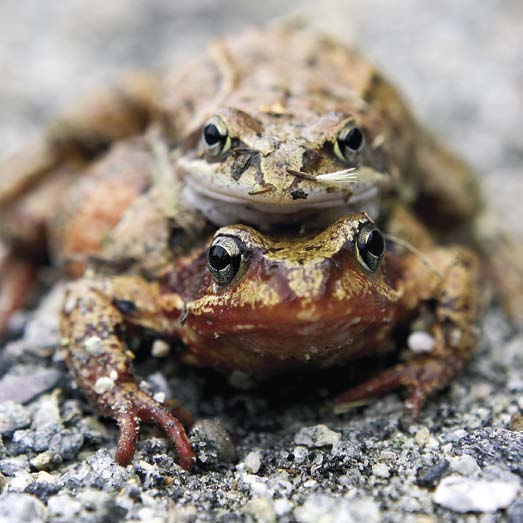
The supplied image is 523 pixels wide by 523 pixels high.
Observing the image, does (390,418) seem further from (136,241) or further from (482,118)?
(482,118)

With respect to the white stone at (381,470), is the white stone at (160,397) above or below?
below

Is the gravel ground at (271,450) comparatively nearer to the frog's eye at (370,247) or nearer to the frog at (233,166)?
the frog at (233,166)

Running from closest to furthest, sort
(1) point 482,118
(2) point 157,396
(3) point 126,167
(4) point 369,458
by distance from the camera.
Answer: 1. (4) point 369,458
2. (2) point 157,396
3. (3) point 126,167
4. (1) point 482,118

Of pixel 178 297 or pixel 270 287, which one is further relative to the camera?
pixel 178 297

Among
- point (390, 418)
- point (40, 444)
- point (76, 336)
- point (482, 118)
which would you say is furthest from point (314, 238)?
point (482, 118)

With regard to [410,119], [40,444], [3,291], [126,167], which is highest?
[410,119]

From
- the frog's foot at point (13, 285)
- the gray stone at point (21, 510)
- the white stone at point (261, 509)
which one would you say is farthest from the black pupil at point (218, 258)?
the frog's foot at point (13, 285)

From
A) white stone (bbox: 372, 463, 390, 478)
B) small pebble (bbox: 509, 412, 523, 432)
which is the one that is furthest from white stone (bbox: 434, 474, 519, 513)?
small pebble (bbox: 509, 412, 523, 432)

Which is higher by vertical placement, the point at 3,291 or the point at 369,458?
the point at 369,458
